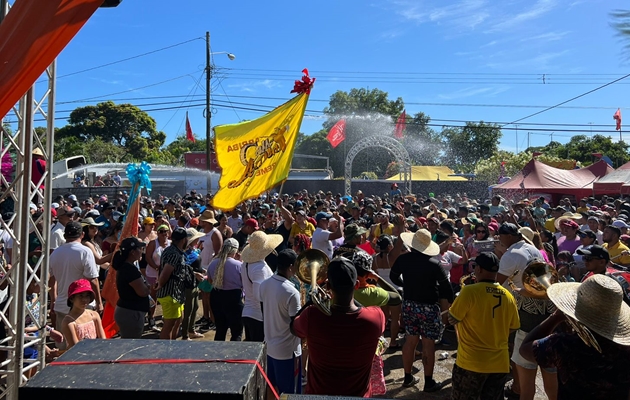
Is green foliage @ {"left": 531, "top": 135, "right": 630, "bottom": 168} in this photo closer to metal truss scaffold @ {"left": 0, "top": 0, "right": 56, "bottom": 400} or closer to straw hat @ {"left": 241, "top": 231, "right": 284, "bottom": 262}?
straw hat @ {"left": 241, "top": 231, "right": 284, "bottom": 262}

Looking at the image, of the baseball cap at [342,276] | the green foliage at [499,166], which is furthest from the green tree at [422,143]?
the baseball cap at [342,276]

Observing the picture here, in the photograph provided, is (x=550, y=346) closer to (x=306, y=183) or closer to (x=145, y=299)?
(x=145, y=299)

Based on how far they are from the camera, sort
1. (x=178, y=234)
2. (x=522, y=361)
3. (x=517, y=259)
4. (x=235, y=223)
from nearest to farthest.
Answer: (x=522, y=361)
(x=517, y=259)
(x=178, y=234)
(x=235, y=223)

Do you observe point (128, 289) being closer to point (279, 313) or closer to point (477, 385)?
point (279, 313)

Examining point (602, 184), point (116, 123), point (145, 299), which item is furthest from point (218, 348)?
point (116, 123)

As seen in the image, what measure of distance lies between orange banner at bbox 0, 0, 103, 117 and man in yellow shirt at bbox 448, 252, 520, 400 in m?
3.50

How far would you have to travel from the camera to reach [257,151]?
28.7 ft

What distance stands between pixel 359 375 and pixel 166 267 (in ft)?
11.8

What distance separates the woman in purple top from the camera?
19.1 feet

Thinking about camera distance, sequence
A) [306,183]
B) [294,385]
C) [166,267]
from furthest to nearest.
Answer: [306,183]
[166,267]
[294,385]

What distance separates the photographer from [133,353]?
194 centimetres

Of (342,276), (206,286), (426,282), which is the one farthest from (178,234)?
(342,276)

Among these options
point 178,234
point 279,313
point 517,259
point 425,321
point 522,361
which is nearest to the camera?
point 279,313

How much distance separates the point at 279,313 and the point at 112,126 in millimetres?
55550
